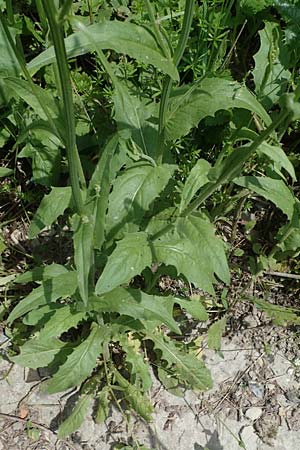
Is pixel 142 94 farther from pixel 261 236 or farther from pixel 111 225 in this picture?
pixel 261 236

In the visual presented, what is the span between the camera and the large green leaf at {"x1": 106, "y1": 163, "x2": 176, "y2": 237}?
7.16ft

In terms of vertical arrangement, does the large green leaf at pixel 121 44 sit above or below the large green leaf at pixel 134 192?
above

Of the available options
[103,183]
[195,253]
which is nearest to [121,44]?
[103,183]

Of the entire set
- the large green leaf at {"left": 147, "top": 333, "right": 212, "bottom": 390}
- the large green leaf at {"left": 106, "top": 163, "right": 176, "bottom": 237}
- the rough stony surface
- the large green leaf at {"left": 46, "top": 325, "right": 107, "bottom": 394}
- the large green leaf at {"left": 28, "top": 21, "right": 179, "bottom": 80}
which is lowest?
the rough stony surface

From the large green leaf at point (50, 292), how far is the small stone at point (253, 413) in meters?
1.17

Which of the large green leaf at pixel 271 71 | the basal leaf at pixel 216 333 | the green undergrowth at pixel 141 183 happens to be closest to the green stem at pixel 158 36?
the green undergrowth at pixel 141 183

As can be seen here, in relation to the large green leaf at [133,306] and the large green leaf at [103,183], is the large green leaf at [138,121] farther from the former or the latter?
the large green leaf at [133,306]

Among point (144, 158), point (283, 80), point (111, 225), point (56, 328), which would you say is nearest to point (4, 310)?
point (56, 328)

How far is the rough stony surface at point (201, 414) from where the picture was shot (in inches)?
107

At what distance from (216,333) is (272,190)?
0.89 meters

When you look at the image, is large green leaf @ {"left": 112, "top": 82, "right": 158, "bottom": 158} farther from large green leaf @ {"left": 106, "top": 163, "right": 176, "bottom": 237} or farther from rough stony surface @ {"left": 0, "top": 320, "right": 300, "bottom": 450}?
rough stony surface @ {"left": 0, "top": 320, "right": 300, "bottom": 450}

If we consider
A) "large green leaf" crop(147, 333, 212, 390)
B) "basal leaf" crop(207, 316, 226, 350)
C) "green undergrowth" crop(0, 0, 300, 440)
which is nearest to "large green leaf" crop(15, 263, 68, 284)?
"green undergrowth" crop(0, 0, 300, 440)

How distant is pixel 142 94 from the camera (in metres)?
2.74

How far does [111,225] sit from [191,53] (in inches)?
40.6
